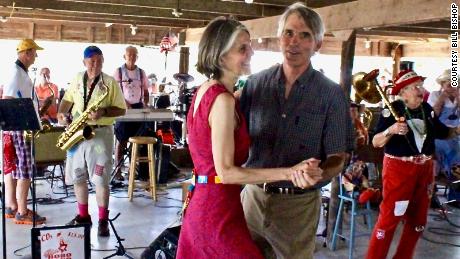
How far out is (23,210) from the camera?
5238 millimetres

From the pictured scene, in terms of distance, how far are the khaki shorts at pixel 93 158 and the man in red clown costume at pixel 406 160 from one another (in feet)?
7.49

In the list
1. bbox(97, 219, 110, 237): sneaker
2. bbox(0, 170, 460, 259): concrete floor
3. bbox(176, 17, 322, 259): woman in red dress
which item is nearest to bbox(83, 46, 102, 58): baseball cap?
bbox(97, 219, 110, 237): sneaker

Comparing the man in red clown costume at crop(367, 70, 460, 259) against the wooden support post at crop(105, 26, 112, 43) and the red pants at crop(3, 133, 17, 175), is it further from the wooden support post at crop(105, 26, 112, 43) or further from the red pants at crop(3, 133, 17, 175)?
the wooden support post at crop(105, 26, 112, 43)

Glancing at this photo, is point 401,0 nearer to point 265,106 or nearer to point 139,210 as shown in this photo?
point 265,106

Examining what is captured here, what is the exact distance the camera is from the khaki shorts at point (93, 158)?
183 inches

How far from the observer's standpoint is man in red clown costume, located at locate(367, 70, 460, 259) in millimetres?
3852

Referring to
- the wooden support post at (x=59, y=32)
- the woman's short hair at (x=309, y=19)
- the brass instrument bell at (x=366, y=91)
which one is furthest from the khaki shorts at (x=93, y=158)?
the wooden support post at (x=59, y=32)

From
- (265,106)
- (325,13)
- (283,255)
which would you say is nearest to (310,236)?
(283,255)

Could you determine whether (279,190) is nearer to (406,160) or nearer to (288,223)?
(288,223)

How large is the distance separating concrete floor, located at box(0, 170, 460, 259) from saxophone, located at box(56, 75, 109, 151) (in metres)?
0.91

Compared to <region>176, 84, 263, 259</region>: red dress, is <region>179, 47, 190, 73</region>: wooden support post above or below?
above

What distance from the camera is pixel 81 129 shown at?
4598mm

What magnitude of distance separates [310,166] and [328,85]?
1.91 ft

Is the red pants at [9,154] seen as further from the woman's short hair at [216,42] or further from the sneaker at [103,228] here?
the woman's short hair at [216,42]
